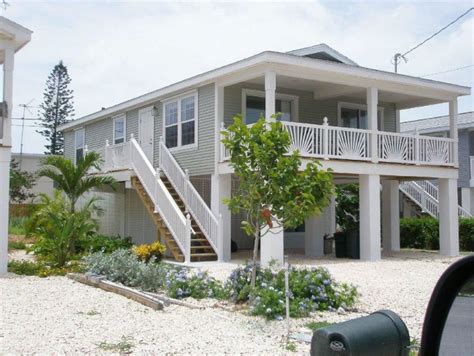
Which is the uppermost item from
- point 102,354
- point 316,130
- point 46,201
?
point 316,130

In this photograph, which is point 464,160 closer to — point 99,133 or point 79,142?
point 99,133

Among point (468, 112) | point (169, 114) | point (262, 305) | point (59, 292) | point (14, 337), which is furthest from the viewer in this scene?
point (468, 112)

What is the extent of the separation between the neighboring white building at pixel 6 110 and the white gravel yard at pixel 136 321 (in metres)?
1.43

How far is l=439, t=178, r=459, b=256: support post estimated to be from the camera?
19469 millimetres

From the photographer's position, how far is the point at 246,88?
1859 centimetres

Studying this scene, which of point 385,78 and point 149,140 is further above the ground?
point 385,78

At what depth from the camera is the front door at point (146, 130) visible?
70.7ft

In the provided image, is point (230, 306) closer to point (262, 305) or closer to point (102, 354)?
point (262, 305)

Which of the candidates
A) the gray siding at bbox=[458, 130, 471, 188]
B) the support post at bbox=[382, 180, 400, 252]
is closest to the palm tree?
the support post at bbox=[382, 180, 400, 252]

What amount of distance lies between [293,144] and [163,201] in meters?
4.21

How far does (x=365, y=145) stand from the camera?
17.8 meters

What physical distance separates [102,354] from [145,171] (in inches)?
496

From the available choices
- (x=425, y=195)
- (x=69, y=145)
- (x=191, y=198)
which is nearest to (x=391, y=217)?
(x=425, y=195)

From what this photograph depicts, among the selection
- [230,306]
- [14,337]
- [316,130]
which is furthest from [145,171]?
[14,337]
